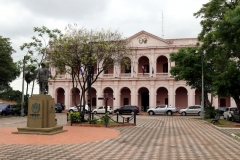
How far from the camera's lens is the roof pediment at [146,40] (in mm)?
40312

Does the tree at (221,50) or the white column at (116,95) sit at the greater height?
the tree at (221,50)

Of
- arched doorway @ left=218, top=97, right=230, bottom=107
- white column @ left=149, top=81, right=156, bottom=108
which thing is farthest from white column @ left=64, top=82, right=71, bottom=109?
arched doorway @ left=218, top=97, right=230, bottom=107

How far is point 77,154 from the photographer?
856 centimetres

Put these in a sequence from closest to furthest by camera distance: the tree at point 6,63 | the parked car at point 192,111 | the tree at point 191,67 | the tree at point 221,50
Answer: the tree at point 221,50 → the tree at point 191,67 → the tree at point 6,63 → the parked car at point 192,111

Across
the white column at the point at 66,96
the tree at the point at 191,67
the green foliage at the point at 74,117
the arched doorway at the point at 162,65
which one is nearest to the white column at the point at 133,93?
the arched doorway at the point at 162,65

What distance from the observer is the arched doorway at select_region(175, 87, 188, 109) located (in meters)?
41.7

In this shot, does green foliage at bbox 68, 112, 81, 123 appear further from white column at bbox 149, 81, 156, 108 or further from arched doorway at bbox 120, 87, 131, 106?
arched doorway at bbox 120, 87, 131, 106

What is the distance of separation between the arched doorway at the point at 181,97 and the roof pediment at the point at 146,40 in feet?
23.3

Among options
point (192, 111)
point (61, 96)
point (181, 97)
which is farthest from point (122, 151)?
point (61, 96)

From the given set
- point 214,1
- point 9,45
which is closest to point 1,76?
Result: point 9,45

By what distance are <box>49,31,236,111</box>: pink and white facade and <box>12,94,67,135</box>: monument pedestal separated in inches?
1023

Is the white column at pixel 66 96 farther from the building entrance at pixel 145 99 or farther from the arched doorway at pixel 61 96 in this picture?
the building entrance at pixel 145 99

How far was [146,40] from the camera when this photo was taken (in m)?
40.6

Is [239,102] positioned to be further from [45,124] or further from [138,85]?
[138,85]
